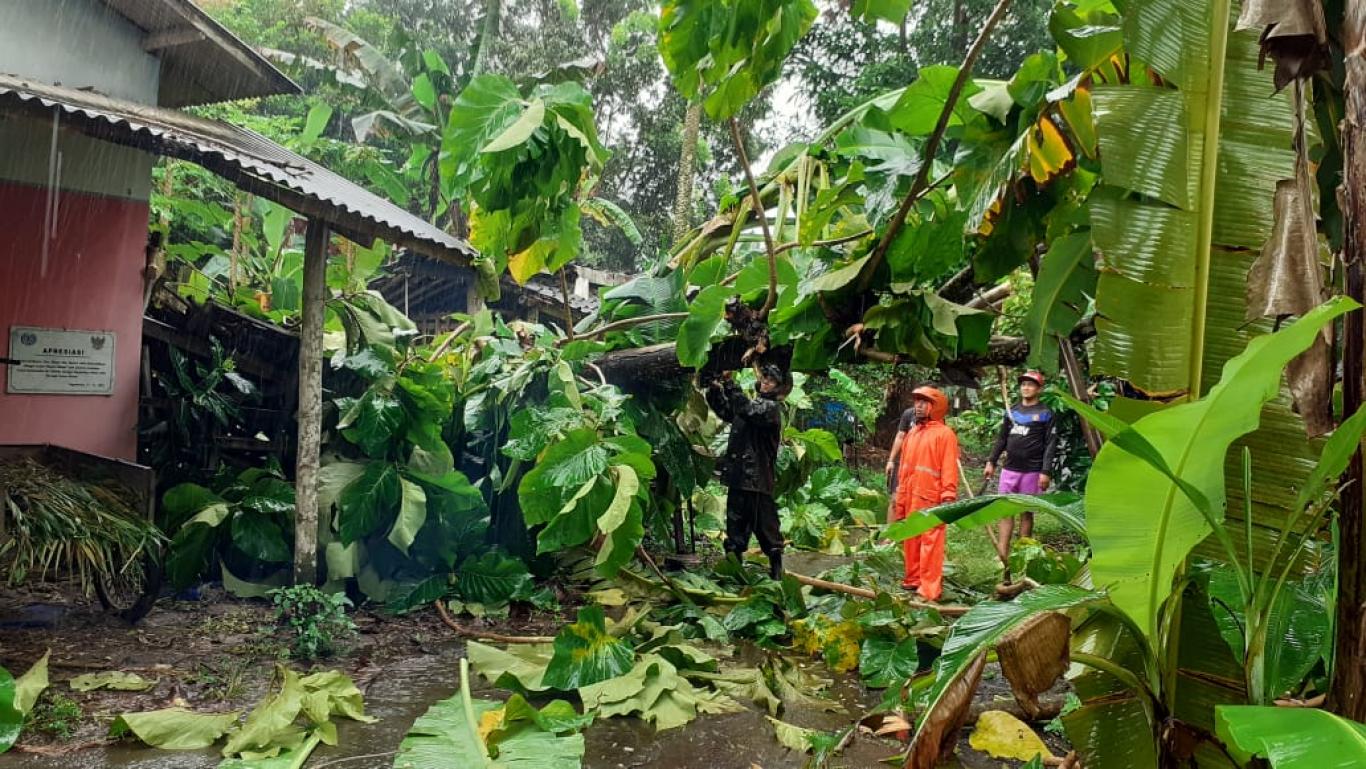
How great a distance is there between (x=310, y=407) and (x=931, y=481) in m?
4.47

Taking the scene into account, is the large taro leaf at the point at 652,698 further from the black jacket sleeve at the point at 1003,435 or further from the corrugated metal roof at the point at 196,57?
the corrugated metal roof at the point at 196,57

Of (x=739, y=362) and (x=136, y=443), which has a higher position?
(x=739, y=362)

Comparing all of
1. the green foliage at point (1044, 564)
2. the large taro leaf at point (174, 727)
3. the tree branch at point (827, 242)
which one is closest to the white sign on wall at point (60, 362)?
the large taro leaf at point (174, 727)

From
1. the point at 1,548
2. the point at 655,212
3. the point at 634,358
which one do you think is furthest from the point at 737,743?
the point at 655,212

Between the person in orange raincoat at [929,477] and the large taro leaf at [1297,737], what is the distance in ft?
17.0

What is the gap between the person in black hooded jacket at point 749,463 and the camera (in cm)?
636

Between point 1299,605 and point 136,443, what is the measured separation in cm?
676

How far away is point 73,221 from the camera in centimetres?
604

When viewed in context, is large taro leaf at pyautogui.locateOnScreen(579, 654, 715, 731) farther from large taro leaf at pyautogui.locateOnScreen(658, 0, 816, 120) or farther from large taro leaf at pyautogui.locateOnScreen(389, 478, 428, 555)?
large taro leaf at pyautogui.locateOnScreen(658, 0, 816, 120)

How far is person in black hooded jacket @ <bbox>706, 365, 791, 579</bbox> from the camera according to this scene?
20.9ft

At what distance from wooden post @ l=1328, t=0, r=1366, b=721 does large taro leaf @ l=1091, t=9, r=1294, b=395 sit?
327 millimetres

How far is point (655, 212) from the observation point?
62.1ft

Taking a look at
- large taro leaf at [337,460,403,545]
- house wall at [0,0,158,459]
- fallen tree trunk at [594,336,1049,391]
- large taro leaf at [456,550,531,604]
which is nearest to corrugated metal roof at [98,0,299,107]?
house wall at [0,0,158,459]

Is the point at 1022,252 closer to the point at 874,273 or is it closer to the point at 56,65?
the point at 874,273
